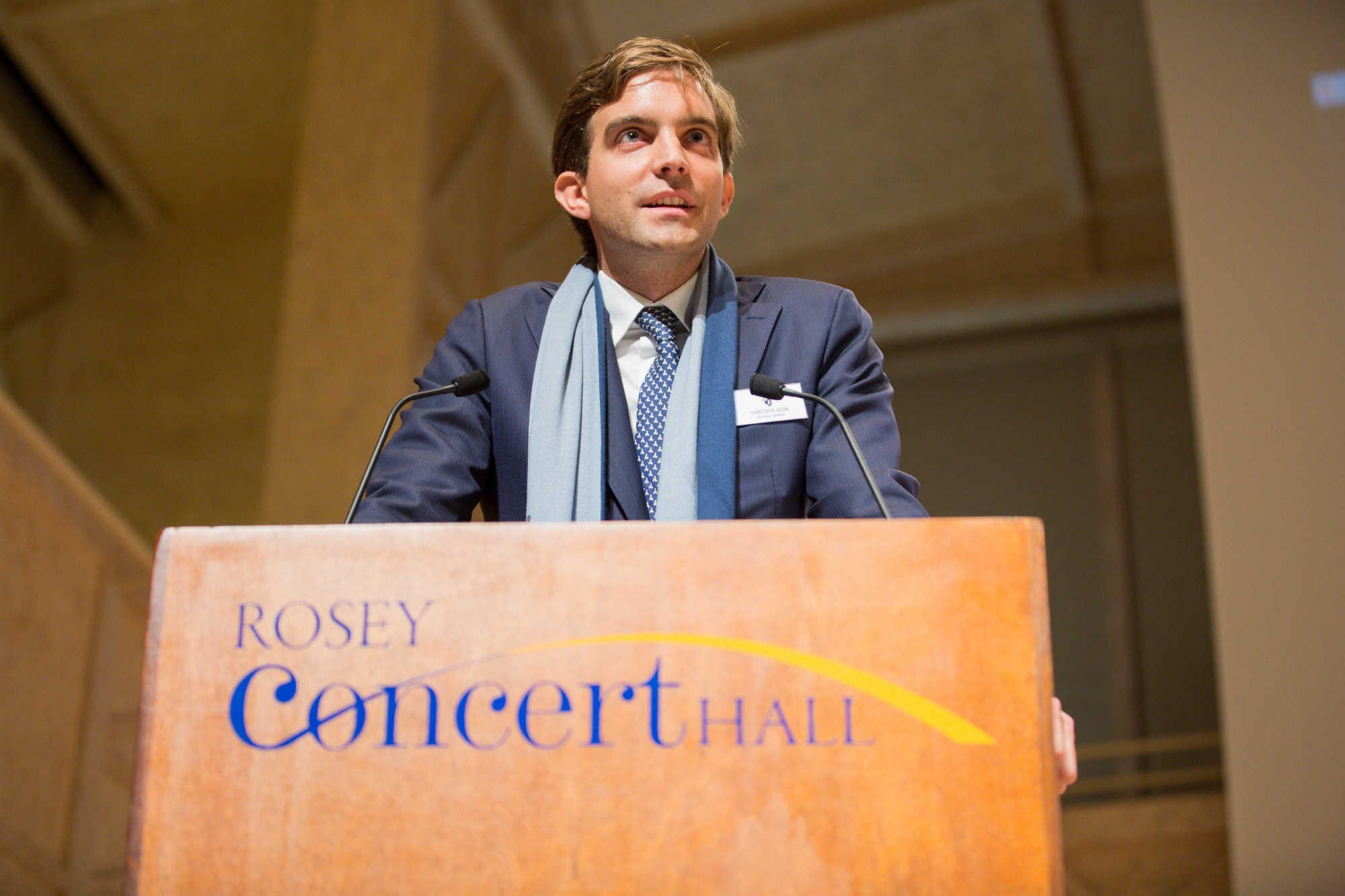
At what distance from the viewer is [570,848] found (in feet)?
2.91

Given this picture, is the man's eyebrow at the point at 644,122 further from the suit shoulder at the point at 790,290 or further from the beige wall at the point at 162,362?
the beige wall at the point at 162,362

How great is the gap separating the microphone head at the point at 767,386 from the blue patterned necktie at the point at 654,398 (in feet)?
0.50

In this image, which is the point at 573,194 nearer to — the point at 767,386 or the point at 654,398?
the point at 654,398

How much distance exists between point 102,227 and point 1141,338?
19.5 ft

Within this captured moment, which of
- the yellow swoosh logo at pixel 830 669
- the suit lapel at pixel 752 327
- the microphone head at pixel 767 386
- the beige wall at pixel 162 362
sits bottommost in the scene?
the yellow swoosh logo at pixel 830 669

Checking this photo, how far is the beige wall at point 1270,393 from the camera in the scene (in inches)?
138

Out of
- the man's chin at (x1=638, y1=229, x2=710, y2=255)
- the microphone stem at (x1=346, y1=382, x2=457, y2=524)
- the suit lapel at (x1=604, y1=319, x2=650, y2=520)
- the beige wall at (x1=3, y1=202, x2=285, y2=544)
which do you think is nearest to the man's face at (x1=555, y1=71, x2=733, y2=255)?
the man's chin at (x1=638, y1=229, x2=710, y2=255)

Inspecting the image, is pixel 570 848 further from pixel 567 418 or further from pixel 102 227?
pixel 102 227

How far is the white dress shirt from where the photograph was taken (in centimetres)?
160

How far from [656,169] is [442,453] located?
18.2 inches

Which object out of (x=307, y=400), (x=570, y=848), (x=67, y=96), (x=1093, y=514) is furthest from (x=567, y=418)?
(x=1093, y=514)

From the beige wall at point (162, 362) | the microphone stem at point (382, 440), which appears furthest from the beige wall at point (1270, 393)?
the beige wall at point (162, 362)

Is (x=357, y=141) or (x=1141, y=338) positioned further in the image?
(x=1141, y=338)

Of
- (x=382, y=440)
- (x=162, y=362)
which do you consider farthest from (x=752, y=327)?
(x=162, y=362)
